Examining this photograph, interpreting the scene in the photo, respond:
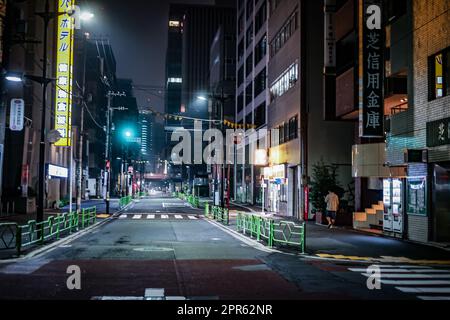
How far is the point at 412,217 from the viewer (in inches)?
885

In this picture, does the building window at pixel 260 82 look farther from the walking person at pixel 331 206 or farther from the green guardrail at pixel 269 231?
the green guardrail at pixel 269 231

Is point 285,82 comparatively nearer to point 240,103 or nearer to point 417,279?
point 240,103

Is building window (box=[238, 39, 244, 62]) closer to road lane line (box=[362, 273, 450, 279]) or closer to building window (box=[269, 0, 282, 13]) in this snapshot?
building window (box=[269, 0, 282, 13])

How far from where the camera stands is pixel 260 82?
202 feet

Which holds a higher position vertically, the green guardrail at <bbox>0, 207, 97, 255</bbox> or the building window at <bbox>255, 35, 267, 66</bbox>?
the building window at <bbox>255, 35, 267, 66</bbox>

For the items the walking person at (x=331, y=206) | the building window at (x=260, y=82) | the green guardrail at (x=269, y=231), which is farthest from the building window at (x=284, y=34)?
the green guardrail at (x=269, y=231)

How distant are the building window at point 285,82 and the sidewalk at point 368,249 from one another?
62.0 ft

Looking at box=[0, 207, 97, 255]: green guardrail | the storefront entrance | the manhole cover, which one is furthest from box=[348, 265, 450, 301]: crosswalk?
box=[0, 207, 97, 255]: green guardrail

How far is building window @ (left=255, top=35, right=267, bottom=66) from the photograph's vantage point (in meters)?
58.8

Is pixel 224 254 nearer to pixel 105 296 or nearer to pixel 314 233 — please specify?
pixel 105 296

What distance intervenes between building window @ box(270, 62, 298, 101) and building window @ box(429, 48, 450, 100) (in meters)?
19.8

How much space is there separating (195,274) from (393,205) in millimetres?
14168

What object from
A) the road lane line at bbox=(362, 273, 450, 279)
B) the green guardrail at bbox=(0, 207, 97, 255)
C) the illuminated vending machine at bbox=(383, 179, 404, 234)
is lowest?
the road lane line at bbox=(362, 273, 450, 279)
